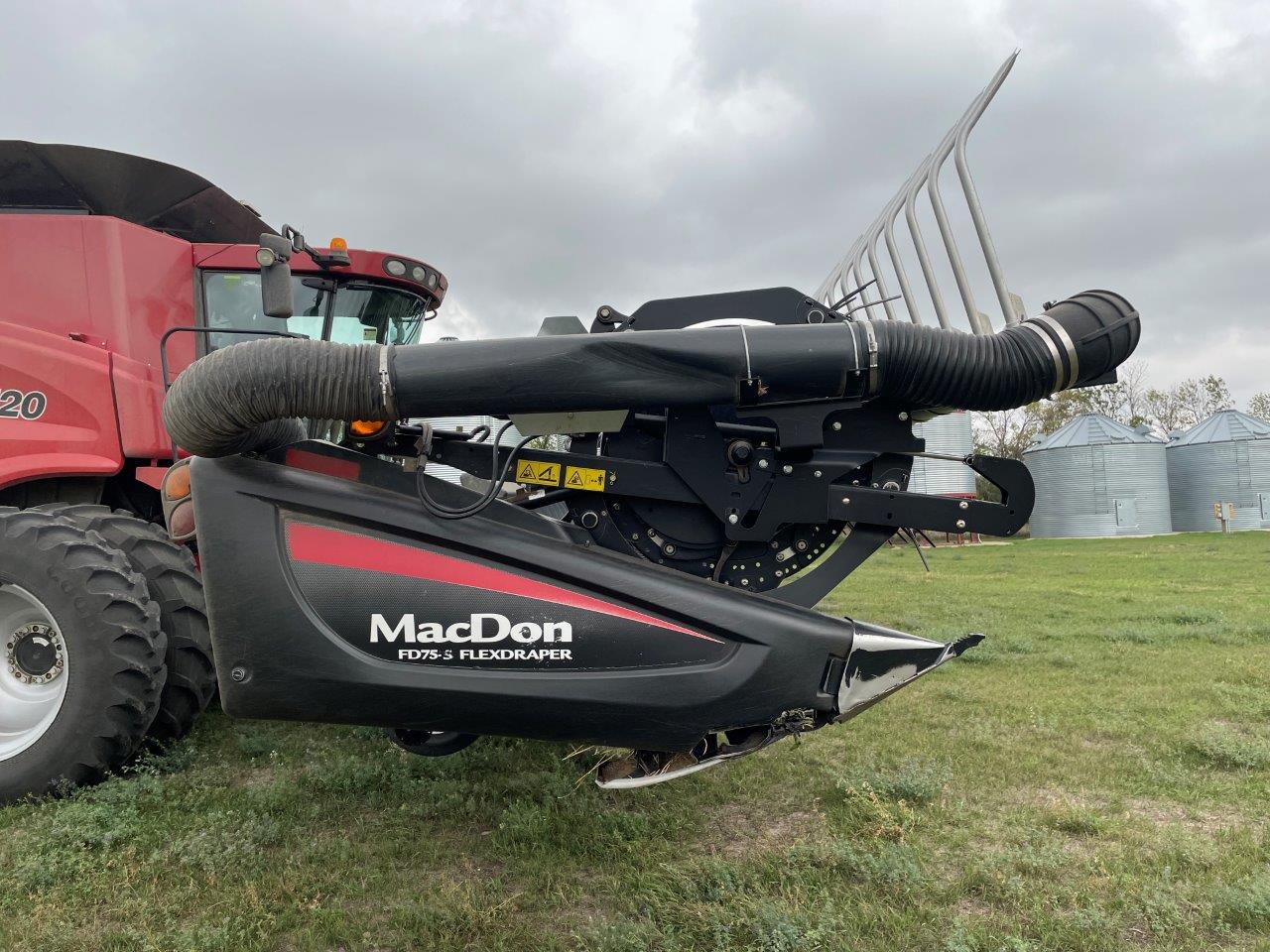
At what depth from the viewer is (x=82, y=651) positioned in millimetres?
3367

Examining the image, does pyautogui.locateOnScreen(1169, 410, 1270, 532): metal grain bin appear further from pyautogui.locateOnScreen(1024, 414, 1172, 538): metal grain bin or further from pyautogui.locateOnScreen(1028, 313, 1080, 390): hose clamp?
pyautogui.locateOnScreen(1028, 313, 1080, 390): hose clamp

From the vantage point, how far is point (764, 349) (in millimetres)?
2475

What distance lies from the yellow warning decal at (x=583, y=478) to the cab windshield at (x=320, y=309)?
77.7 inches

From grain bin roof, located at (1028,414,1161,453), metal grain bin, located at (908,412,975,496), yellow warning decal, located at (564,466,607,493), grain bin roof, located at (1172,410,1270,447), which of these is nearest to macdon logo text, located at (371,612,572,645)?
yellow warning decal, located at (564,466,607,493)

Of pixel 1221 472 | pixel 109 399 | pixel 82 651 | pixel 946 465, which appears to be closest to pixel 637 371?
pixel 82 651

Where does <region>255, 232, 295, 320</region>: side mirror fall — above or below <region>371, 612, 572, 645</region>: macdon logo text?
above

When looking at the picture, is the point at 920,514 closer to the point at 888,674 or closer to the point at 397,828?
the point at 888,674

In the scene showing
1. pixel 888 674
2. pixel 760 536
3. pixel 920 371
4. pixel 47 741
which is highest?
pixel 920 371

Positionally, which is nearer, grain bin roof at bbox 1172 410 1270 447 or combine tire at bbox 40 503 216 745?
combine tire at bbox 40 503 216 745

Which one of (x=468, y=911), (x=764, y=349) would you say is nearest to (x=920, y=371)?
(x=764, y=349)

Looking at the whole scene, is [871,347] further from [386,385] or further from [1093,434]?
[1093,434]

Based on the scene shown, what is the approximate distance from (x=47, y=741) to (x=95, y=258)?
2.33 metres

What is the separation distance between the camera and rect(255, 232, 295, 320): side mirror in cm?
317

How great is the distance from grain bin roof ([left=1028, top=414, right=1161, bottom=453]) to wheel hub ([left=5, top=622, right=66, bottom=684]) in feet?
93.3
